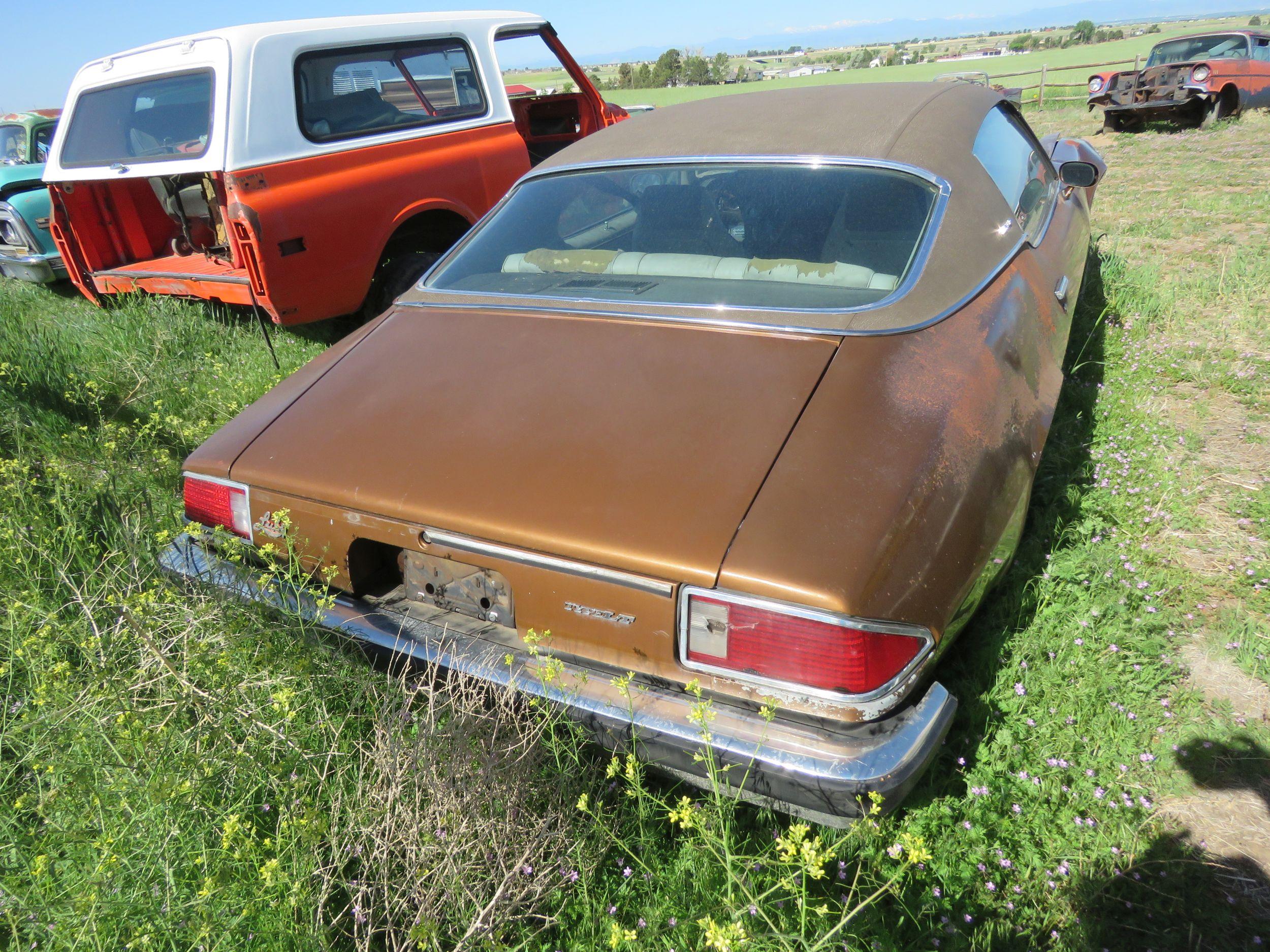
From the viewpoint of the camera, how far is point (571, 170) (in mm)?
2900

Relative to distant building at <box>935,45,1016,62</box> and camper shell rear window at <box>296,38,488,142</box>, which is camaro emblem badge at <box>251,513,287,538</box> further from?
distant building at <box>935,45,1016,62</box>

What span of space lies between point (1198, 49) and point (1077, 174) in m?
13.0

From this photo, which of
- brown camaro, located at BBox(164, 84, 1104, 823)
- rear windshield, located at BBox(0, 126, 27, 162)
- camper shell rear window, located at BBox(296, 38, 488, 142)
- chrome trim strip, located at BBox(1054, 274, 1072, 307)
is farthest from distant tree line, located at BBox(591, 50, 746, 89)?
brown camaro, located at BBox(164, 84, 1104, 823)

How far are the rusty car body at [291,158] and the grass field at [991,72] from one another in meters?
18.2

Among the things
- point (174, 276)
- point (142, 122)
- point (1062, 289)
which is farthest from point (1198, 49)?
point (174, 276)

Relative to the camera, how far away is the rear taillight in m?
2.12

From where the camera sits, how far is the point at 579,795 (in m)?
1.84

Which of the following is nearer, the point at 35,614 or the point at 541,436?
A: the point at 541,436

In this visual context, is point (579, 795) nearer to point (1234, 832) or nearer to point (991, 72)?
point (1234, 832)

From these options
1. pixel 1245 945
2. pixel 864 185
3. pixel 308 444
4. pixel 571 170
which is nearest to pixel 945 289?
pixel 864 185

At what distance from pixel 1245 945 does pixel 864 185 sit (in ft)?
6.76

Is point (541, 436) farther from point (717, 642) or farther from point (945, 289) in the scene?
point (945, 289)

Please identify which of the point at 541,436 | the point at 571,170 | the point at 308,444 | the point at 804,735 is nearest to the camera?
the point at 804,735

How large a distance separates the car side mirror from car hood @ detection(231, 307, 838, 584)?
7.13ft
